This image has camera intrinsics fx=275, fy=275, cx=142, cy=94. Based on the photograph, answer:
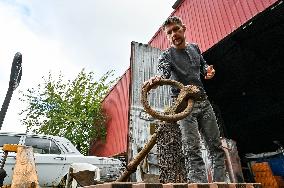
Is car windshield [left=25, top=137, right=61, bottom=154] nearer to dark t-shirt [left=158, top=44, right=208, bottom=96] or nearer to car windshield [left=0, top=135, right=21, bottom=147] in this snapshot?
car windshield [left=0, top=135, right=21, bottom=147]

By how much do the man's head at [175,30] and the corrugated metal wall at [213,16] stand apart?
430 cm

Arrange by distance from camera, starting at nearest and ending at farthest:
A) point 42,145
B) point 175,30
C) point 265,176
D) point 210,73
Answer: point 175,30
point 210,73
point 42,145
point 265,176

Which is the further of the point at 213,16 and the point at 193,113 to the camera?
the point at 213,16

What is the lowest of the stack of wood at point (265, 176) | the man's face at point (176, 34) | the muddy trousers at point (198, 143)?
the muddy trousers at point (198, 143)

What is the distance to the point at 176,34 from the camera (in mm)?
3131

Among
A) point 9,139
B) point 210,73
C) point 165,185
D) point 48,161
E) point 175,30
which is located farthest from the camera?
point 9,139

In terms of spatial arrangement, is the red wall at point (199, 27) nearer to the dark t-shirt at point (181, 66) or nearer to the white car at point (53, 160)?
the white car at point (53, 160)

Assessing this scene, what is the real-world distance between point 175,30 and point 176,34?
57 mm

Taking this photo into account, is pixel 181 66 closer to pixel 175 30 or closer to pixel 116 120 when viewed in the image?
pixel 175 30

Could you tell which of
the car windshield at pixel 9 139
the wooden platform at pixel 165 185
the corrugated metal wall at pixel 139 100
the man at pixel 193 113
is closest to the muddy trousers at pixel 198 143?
the man at pixel 193 113

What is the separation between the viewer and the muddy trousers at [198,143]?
8.48ft

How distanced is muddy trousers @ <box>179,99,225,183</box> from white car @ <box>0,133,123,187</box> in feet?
17.2

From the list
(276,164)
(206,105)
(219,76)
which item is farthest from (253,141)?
(206,105)

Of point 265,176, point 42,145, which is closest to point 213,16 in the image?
point 265,176
